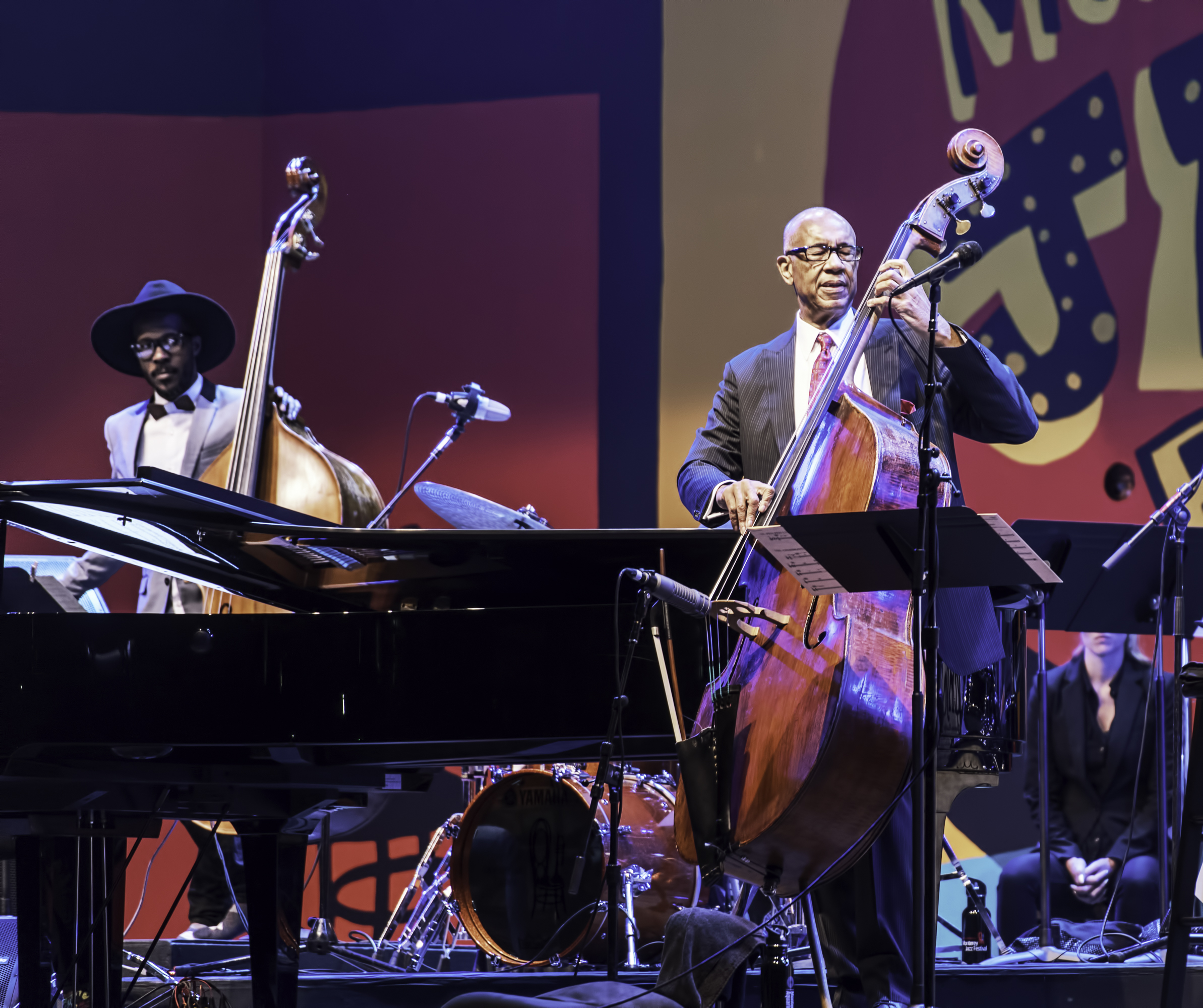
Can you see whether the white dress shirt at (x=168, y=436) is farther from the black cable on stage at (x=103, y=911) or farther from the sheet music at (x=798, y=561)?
the sheet music at (x=798, y=561)

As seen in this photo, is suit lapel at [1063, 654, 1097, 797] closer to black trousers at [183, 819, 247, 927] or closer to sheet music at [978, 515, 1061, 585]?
sheet music at [978, 515, 1061, 585]

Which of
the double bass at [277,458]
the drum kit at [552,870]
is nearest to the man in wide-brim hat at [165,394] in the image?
the double bass at [277,458]

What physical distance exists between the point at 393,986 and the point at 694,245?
348 cm

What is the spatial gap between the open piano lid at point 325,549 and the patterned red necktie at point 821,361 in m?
0.37

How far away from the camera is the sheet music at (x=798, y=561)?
90.3 inches

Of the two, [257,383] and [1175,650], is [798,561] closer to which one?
[1175,650]

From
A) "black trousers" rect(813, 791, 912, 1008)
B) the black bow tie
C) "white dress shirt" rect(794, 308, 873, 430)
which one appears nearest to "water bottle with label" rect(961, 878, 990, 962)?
"black trousers" rect(813, 791, 912, 1008)

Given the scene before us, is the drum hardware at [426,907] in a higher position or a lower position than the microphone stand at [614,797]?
lower

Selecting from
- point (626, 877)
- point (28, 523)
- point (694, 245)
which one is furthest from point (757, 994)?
point (694, 245)

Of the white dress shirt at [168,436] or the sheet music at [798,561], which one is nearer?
the sheet music at [798,561]

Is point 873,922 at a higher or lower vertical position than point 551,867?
higher

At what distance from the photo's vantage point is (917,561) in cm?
225

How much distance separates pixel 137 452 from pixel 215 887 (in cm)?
153

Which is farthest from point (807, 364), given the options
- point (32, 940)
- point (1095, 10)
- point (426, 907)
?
point (1095, 10)
